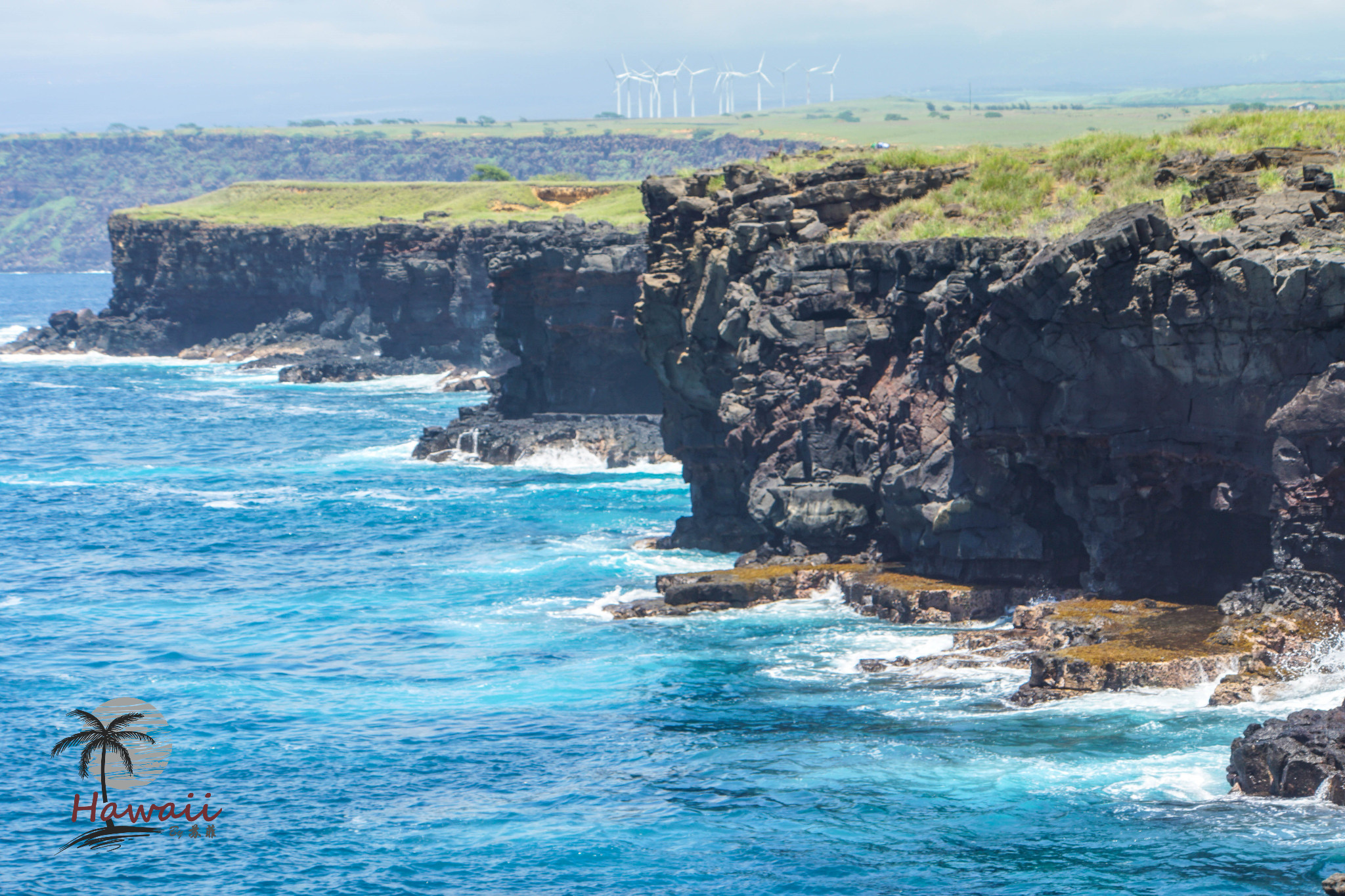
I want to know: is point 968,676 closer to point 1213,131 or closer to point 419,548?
point 1213,131

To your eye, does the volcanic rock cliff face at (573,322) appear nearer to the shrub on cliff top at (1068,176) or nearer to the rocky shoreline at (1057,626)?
the shrub on cliff top at (1068,176)

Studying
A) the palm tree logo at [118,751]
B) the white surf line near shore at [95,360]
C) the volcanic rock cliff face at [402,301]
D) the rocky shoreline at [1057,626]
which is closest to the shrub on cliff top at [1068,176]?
the rocky shoreline at [1057,626]

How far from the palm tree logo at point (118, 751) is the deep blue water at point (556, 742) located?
1.84ft

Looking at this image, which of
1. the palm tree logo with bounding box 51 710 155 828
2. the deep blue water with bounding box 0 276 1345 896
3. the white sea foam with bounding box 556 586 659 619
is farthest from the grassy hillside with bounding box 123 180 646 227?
the palm tree logo with bounding box 51 710 155 828

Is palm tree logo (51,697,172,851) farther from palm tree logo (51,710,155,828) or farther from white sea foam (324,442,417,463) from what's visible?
white sea foam (324,442,417,463)

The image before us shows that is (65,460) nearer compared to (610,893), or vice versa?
(610,893)

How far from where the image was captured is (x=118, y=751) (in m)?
37.7

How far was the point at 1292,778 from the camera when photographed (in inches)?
1070

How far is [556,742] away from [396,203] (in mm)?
142878

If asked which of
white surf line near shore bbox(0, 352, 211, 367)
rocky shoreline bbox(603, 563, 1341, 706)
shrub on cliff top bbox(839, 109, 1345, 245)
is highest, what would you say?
shrub on cliff top bbox(839, 109, 1345, 245)

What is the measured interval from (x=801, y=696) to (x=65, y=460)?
6781cm

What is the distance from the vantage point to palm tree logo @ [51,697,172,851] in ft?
104

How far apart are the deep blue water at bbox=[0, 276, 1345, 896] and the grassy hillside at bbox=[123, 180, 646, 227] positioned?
78469 mm

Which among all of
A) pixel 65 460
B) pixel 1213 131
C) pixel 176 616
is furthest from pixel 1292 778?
pixel 65 460
